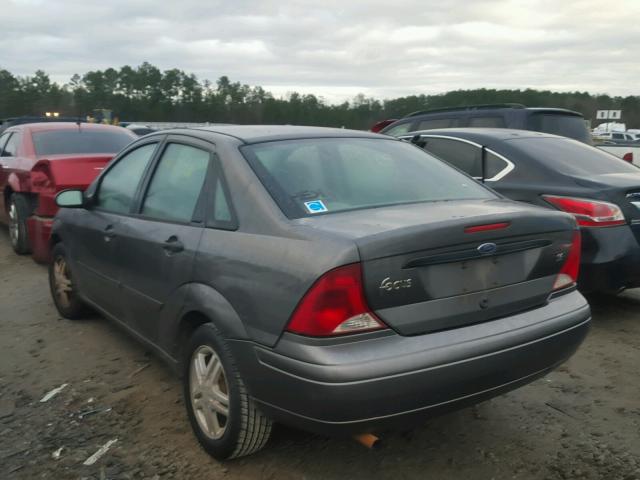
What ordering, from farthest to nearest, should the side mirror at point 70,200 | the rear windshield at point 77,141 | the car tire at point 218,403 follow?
1. the rear windshield at point 77,141
2. the side mirror at point 70,200
3. the car tire at point 218,403

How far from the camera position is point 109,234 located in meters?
3.95

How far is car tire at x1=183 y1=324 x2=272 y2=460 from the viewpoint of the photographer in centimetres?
271

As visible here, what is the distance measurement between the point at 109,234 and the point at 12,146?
5.41 metres

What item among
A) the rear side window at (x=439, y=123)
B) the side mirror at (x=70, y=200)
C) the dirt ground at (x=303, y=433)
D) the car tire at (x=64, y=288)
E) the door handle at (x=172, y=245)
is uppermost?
the rear side window at (x=439, y=123)

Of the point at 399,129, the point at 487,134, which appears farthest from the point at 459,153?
the point at 399,129

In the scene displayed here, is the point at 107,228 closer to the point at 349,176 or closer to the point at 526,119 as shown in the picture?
the point at 349,176

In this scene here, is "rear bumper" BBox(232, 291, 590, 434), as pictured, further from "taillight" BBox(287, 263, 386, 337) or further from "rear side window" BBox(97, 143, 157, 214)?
"rear side window" BBox(97, 143, 157, 214)

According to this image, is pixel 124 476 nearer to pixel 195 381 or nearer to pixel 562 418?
pixel 195 381

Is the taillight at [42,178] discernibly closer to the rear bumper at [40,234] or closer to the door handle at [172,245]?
the rear bumper at [40,234]

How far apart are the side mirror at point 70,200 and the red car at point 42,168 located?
177 cm

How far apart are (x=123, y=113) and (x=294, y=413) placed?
91119 millimetres

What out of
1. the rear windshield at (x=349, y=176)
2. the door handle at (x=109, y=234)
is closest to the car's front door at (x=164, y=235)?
the door handle at (x=109, y=234)

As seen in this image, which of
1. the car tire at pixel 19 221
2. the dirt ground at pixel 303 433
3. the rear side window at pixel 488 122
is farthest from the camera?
the rear side window at pixel 488 122

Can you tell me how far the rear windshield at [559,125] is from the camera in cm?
837
